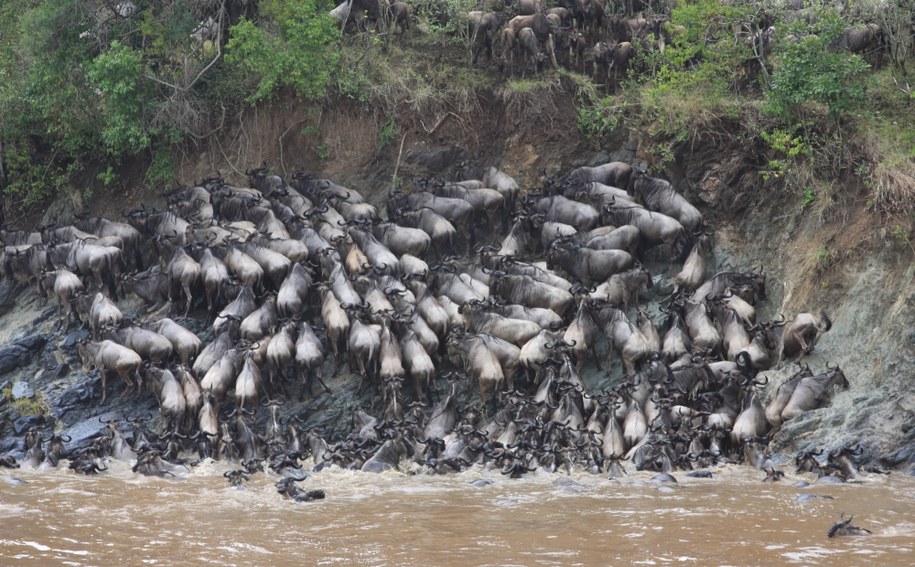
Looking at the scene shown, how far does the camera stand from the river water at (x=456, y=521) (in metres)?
10.2

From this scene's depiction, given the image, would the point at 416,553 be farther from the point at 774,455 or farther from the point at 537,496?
the point at 774,455

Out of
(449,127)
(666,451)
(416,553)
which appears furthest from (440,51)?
(416,553)

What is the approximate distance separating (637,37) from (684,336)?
8.03 meters

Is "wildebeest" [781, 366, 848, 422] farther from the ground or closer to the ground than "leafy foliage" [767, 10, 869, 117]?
closer to the ground

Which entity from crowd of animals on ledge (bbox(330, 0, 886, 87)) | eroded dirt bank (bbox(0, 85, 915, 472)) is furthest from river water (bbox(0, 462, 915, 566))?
crowd of animals on ledge (bbox(330, 0, 886, 87))

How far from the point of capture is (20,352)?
1850 centimetres

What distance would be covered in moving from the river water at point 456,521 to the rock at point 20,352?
14.5 ft

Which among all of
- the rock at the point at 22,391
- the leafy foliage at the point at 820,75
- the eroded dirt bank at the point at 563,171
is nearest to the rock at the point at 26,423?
the eroded dirt bank at the point at 563,171

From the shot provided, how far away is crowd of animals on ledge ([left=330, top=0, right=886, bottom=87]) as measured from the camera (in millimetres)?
22219

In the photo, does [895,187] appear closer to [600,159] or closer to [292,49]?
[600,159]

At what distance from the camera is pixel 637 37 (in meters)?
22.7

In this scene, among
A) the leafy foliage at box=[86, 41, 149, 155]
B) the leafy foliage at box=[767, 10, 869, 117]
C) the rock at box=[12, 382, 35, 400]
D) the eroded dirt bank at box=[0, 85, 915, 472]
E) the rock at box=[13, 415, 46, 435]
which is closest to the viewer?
the eroded dirt bank at box=[0, 85, 915, 472]

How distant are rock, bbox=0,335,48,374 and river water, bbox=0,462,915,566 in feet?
14.5

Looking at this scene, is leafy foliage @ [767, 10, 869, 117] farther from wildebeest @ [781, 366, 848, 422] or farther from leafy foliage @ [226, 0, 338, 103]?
leafy foliage @ [226, 0, 338, 103]
